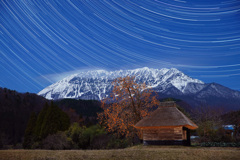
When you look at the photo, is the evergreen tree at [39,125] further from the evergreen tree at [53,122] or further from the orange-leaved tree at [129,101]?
the orange-leaved tree at [129,101]

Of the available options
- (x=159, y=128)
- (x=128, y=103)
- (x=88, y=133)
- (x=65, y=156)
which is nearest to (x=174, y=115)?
(x=159, y=128)

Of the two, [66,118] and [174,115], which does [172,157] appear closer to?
[174,115]

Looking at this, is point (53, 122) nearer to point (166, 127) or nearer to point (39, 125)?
point (39, 125)

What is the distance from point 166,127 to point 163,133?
0.80 meters

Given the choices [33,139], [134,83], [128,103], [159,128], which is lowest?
[33,139]

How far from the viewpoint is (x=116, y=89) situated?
28.5 m

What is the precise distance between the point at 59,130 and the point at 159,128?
24.1 meters

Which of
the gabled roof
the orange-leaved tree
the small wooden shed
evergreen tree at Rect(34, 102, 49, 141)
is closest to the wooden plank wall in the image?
the small wooden shed

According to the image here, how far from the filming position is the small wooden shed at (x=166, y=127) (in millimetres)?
23797

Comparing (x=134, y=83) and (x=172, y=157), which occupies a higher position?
(x=134, y=83)

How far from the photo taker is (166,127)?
24359 millimetres

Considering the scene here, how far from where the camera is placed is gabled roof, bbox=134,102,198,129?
23.6 m

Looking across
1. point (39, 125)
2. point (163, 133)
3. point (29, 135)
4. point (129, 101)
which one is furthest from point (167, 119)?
point (29, 135)

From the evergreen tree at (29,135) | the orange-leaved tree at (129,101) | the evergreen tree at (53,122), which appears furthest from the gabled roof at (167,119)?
the evergreen tree at (29,135)
